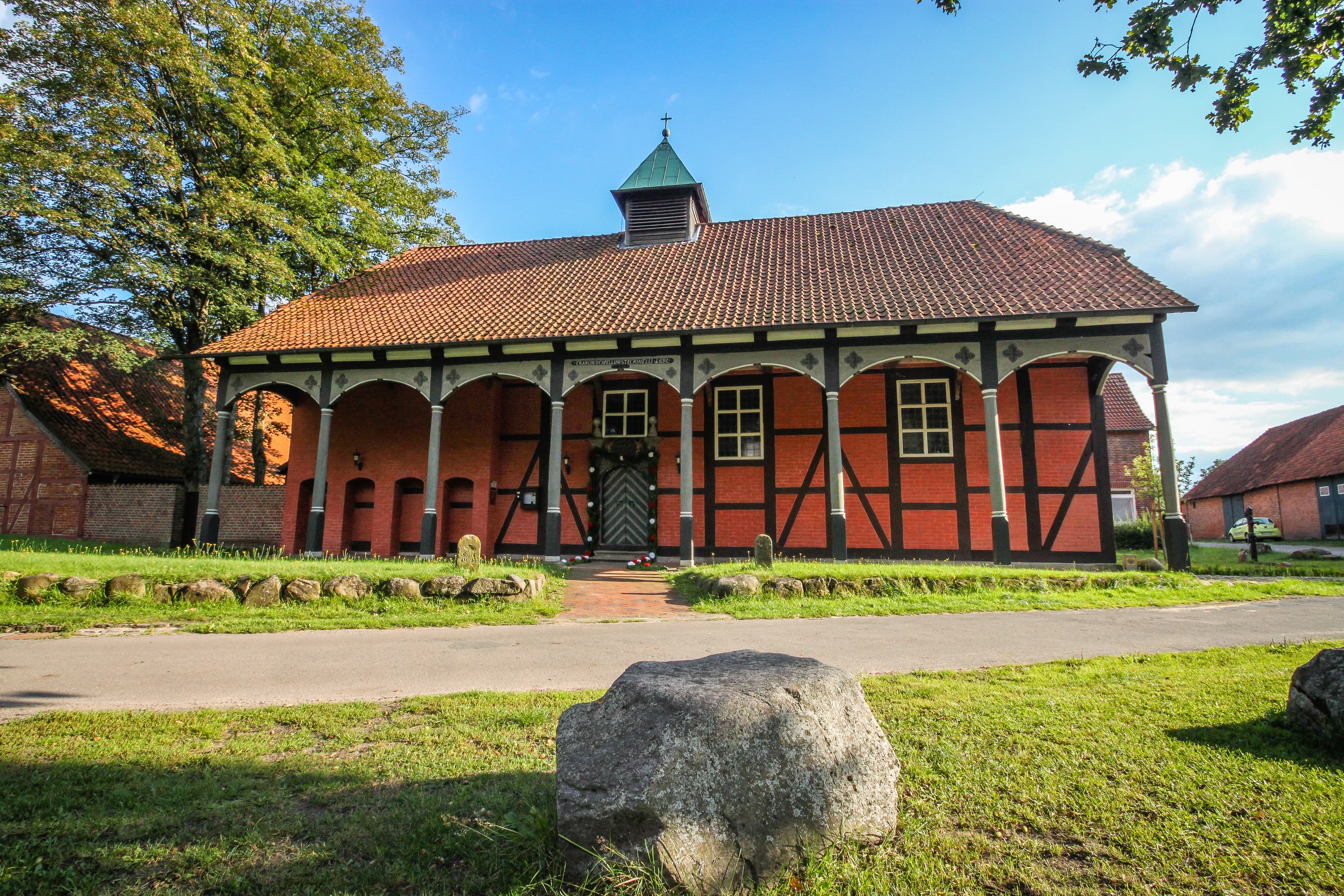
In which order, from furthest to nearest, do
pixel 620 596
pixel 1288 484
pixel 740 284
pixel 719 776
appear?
1. pixel 1288 484
2. pixel 740 284
3. pixel 620 596
4. pixel 719 776

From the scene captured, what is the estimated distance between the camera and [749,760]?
237 centimetres

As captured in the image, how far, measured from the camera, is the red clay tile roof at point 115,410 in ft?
65.3

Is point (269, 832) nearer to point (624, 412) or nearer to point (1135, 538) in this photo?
point (624, 412)

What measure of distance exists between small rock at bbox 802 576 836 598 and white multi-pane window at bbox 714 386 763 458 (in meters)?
5.71

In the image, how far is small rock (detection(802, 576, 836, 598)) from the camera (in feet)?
32.8

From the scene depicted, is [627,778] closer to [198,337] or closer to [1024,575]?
[1024,575]

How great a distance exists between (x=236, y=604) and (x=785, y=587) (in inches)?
301

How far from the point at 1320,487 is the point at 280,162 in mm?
40363

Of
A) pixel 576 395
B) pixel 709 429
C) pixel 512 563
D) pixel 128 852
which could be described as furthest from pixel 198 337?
pixel 128 852

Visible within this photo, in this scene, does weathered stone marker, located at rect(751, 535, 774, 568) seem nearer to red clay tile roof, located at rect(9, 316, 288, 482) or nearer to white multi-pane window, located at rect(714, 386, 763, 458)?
white multi-pane window, located at rect(714, 386, 763, 458)

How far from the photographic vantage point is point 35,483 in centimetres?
1953

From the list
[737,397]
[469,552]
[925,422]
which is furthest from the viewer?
[737,397]

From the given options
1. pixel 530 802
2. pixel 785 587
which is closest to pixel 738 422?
pixel 785 587

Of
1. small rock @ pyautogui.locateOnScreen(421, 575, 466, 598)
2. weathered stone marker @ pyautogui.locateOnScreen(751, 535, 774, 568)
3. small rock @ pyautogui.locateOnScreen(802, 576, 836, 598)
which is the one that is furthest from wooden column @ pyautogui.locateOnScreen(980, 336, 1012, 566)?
small rock @ pyautogui.locateOnScreen(421, 575, 466, 598)
